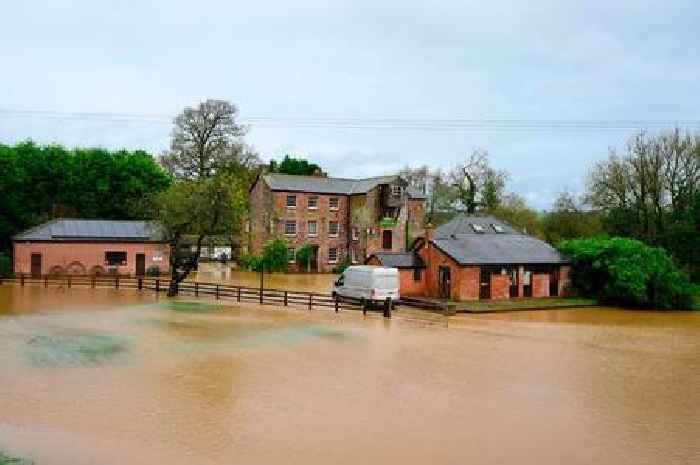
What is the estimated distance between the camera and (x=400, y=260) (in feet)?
128

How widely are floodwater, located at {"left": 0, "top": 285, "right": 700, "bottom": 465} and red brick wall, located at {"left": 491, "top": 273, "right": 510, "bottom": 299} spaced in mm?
7119

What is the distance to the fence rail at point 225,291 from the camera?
34103 millimetres

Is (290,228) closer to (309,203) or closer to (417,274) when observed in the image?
(309,203)

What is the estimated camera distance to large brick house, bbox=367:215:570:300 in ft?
121

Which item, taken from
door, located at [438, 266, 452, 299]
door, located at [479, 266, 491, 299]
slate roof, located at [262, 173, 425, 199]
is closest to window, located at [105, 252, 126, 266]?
slate roof, located at [262, 173, 425, 199]

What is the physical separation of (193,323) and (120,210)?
33.3 m

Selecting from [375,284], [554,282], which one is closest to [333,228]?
[554,282]

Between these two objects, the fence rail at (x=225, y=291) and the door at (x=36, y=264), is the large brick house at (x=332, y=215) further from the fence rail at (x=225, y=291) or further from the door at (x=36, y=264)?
the door at (x=36, y=264)

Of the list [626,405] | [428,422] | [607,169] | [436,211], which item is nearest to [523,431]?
[428,422]

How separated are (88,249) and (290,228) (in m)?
16.4

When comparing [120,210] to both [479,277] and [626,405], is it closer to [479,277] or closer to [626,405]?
[479,277]

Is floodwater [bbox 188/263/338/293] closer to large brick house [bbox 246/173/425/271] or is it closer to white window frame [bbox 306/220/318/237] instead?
large brick house [bbox 246/173/425/271]

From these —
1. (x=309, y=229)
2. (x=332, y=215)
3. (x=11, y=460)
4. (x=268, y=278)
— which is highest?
(x=332, y=215)

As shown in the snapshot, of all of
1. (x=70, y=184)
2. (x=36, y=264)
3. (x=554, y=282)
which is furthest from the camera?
(x=70, y=184)
